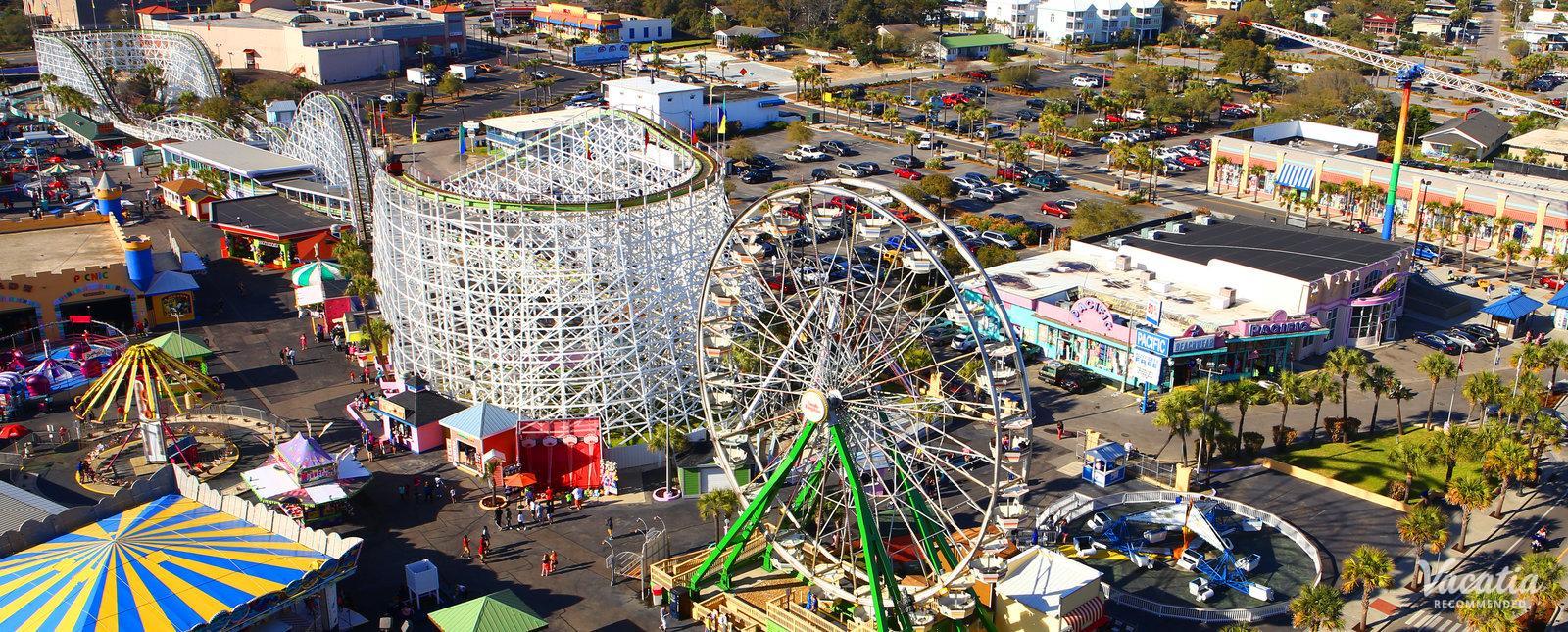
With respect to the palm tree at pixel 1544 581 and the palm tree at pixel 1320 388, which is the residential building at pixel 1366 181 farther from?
the palm tree at pixel 1544 581

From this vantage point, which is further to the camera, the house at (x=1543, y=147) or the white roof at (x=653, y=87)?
the white roof at (x=653, y=87)

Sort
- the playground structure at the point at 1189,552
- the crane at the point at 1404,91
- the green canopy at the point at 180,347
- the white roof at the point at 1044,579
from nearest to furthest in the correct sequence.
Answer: the white roof at the point at 1044,579
the playground structure at the point at 1189,552
the green canopy at the point at 180,347
the crane at the point at 1404,91

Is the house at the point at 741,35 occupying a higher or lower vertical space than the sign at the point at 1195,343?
higher

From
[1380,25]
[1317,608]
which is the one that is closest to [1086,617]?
[1317,608]

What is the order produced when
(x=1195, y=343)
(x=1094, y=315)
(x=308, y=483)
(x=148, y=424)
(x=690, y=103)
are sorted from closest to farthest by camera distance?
(x=308, y=483)
(x=148, y=424)
(x=1195, y=343)
(x=1094, y=315)
(x=690, y=103)

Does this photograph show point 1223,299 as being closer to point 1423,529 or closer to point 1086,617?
point 1423,529

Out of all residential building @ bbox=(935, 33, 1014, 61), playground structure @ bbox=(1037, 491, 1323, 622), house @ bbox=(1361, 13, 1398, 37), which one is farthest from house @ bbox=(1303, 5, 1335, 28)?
playground structure @ bbox=(1037, 491, 1323, 622)

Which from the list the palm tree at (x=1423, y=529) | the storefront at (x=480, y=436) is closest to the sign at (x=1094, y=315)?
the palm tree at (x=1423, y=529)
